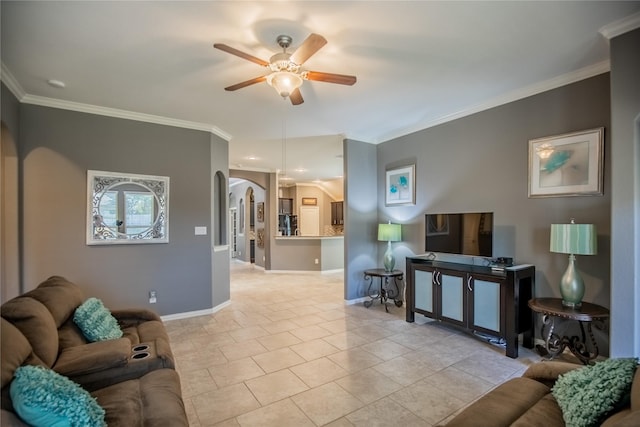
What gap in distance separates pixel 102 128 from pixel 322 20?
3326 mm

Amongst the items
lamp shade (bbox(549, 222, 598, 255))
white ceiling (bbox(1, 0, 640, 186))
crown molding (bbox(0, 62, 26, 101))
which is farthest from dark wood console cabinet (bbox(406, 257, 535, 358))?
crown molding (bbox(0, 62, 26, 101))

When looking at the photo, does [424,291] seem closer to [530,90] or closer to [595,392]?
[530,90]

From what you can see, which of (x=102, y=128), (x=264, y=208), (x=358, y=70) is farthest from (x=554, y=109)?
(x=264, y=208)

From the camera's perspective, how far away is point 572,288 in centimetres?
278

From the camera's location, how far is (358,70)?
118 inches

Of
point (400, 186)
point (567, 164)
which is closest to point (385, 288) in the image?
point (400, 186)

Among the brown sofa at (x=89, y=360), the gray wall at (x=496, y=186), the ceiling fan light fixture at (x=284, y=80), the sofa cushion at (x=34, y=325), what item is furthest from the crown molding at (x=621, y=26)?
the sofa cushion at (x=34, y=325)

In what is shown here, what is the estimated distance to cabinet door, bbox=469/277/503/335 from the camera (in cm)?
327

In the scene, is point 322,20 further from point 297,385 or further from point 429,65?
point 297,385

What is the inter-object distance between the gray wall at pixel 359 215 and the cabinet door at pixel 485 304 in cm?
206

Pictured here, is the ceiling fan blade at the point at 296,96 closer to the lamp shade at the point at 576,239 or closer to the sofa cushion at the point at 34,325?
the sofa cushion at the point at 34,325

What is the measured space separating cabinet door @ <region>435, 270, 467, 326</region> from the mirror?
12.3 ft

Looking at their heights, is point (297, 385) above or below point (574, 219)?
below

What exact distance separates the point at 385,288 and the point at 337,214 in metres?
6.47
